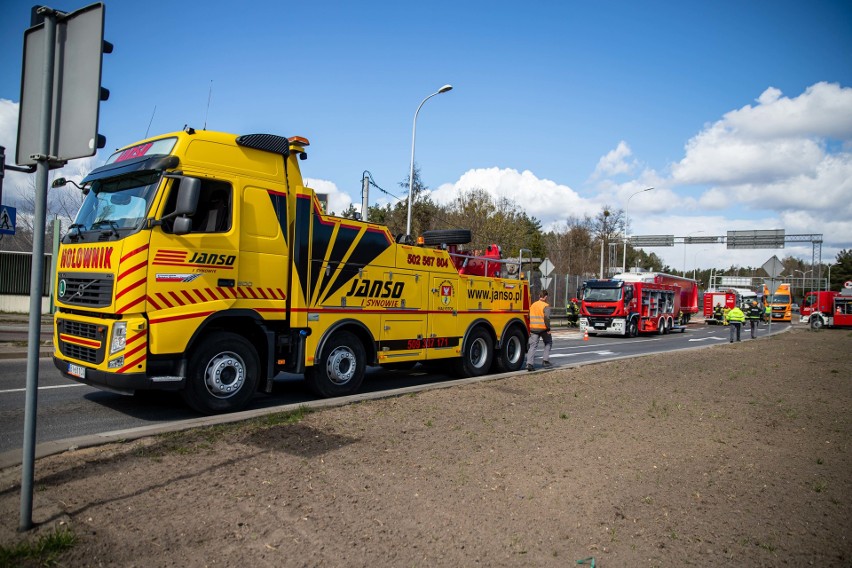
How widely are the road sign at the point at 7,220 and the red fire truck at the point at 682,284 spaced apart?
82.2 feet

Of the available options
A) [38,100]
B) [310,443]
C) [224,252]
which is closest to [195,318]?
[224,252]

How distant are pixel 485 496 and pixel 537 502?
1.25 ft

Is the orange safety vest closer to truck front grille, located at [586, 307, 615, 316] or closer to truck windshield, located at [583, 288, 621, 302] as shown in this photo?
truck front grille, located at [586, 307, 615, 316]

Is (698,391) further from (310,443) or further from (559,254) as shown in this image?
(559,254)

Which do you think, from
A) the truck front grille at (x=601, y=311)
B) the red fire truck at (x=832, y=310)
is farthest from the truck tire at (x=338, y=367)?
the red fire truck at (x=832, y=310)

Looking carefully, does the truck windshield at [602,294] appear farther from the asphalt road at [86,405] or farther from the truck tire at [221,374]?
the truck tire at [221,374]

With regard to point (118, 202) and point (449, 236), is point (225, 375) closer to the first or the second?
point (118, 202)

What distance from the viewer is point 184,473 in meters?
4.56

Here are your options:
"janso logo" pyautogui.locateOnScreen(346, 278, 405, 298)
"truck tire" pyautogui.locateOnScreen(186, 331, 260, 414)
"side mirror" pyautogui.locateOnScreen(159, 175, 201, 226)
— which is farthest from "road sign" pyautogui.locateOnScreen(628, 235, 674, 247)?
"side mirror" pyautogui.locateOnScreen(159, 175, 201, 226)

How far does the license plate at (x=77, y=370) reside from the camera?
662 cm

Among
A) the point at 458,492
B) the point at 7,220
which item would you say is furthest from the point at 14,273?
the point at 458,492

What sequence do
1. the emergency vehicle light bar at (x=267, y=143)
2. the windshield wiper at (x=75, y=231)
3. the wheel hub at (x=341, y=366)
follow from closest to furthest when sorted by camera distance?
the windshield wiper at (x=75, y=231) < the emergency vehicle light bar at (x=267, y=143) < the wheel hub at (x=341, y=366)

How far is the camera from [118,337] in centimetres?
623

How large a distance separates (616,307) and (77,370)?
77.6 feet
